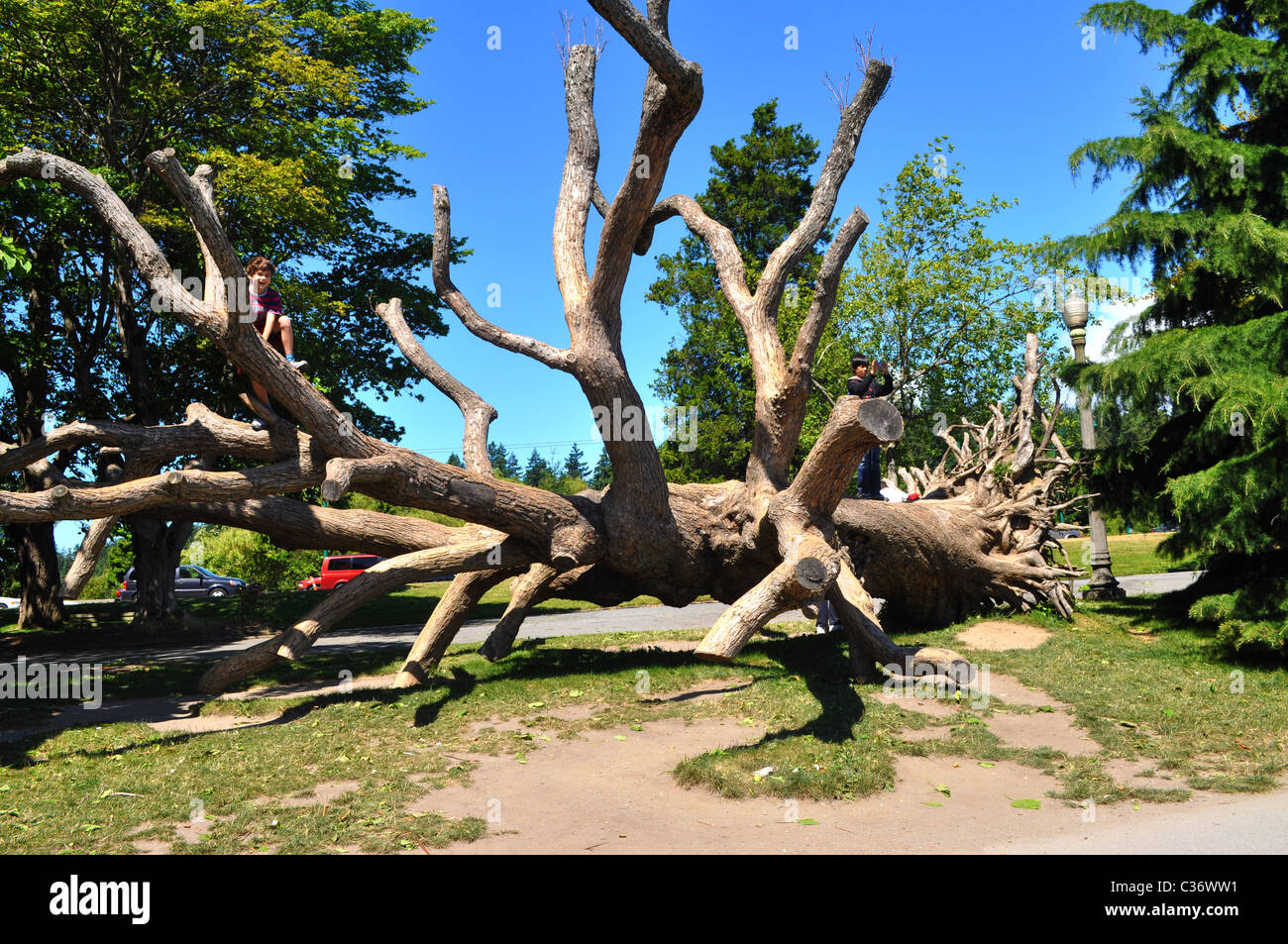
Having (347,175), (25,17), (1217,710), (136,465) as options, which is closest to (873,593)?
(1217,710)

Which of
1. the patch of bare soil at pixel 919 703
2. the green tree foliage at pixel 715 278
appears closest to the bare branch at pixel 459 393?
the patch of bare soil at pixel 919 703

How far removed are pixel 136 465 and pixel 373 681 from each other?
345cm

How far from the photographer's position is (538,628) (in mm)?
16906

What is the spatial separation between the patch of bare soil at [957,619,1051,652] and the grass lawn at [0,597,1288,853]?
354mm

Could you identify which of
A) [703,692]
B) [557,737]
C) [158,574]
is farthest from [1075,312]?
[158,574]

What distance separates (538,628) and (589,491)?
790 cm

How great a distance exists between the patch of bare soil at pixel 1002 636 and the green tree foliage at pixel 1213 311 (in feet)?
5.62

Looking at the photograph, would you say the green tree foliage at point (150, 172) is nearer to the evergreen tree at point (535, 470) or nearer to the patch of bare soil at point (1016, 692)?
the patch of bare soil at point (1016, 692)

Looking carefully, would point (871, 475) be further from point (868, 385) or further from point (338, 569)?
point (338, 569)

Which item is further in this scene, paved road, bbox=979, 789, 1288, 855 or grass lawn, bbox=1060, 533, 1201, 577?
grass lawn, bbox=1060, 533, 1201, 577

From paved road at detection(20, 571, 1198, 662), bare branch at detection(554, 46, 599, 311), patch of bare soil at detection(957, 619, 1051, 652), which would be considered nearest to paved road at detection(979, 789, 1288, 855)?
patch of bare soil at detection(957, 619, 1051, 652)

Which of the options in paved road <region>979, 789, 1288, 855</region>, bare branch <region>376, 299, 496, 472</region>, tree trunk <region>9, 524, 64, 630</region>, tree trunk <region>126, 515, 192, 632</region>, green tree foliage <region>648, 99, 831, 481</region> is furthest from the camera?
green tree foliage <region>648, 99, 831, 481</region>

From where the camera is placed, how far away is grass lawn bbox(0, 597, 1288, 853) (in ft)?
17.0

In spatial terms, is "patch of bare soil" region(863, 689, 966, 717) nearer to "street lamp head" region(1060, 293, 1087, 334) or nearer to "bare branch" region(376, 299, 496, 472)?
"bare branch" region(376, 299, 496, 472)
